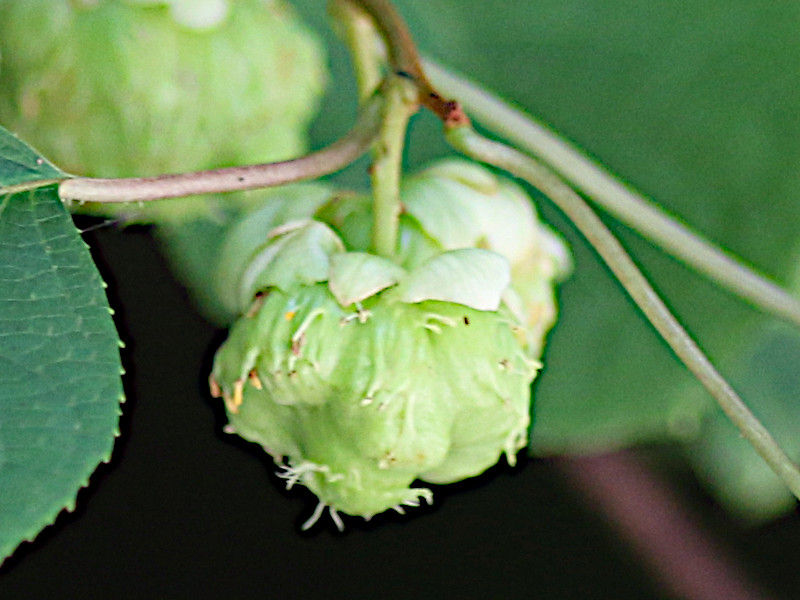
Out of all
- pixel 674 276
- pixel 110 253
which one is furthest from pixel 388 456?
pixel 110 253

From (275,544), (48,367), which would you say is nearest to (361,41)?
(48,367)

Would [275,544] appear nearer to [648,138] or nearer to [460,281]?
[648,138]

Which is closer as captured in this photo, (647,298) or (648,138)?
(647,298)

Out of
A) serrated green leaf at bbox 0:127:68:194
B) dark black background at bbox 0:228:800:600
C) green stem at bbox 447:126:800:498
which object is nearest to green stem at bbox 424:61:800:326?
green stem at bbox 447:126:800:498

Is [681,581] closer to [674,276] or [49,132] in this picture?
[674,276]

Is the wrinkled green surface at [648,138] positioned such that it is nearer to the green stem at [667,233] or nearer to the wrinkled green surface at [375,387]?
the green stem at [667,233]
